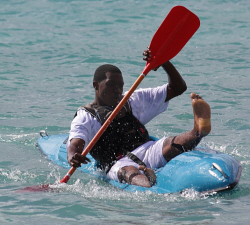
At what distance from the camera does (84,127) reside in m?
4.12

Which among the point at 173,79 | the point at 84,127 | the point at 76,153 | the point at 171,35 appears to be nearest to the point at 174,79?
the point at 173,79

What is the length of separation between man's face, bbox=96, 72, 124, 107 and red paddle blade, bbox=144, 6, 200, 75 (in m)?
0.30

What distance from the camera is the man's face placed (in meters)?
4.25

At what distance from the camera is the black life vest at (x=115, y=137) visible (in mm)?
4223

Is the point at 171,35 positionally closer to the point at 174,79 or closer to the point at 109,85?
the point at 174,79

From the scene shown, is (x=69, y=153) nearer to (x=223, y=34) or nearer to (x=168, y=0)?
(x=223, y=34)

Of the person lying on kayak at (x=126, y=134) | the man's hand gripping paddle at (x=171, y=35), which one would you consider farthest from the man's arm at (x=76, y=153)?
the man's hand gripping paddle at (x=171, y=35)

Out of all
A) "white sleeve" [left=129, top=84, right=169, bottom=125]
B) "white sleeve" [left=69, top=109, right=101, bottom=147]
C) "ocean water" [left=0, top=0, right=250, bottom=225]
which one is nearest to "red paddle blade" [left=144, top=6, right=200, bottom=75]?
"white sleeve" [left=129, top=84, right=169, bottom=125]

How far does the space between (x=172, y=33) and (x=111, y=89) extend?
2.56ft

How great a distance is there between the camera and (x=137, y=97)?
4.41m

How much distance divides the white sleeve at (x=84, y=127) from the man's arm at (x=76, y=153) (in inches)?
1.9

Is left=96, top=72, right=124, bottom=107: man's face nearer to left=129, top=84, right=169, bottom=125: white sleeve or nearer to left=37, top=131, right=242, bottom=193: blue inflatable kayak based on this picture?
left=129, top=84, right=169, bottom=125: white sleeve

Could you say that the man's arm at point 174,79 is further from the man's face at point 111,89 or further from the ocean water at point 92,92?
the ocean water at point 92,92

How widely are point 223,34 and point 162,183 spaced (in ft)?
27.9
